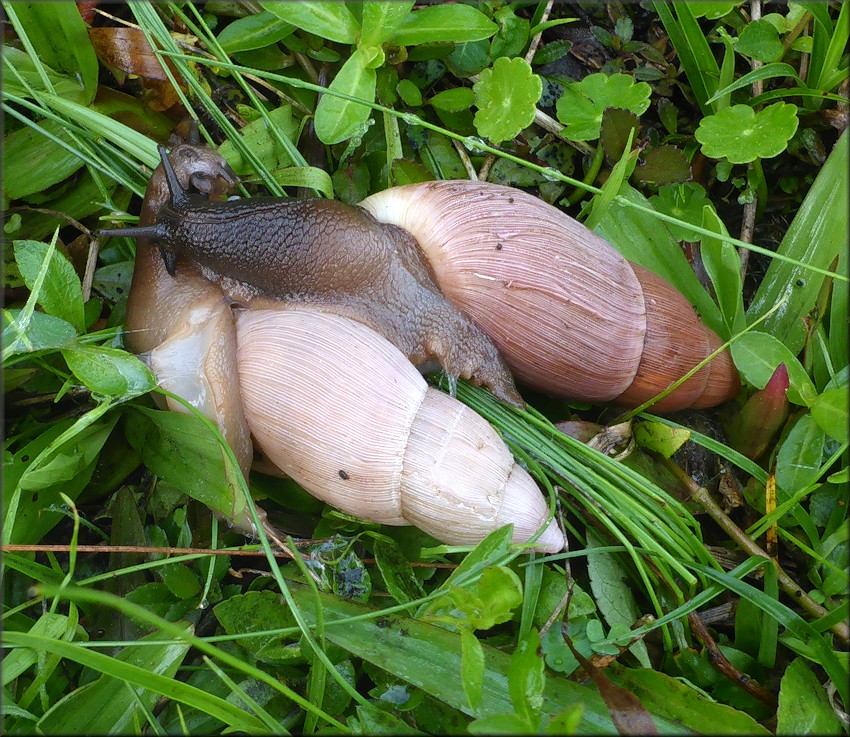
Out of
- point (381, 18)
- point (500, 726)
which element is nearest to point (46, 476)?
point (500, 726)

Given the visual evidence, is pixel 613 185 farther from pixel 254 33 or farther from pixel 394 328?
pixel 254 33

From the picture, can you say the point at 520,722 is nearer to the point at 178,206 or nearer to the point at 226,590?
the point at 226,590

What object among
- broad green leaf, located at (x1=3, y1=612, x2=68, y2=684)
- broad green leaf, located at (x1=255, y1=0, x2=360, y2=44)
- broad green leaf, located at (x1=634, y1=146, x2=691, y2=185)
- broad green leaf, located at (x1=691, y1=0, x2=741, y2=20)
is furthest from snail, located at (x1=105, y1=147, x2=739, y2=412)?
broad green leaf, located at (x1=3, y1=612, x2=68, y2=684)

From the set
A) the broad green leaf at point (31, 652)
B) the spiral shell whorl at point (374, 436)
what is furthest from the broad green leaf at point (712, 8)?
the broad green leaf at point (31, 652)

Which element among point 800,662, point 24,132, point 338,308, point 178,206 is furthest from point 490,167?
point 800,662

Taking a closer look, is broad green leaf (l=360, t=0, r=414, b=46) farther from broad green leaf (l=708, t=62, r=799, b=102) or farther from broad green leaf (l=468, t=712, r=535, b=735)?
broad green leaf (l=468, t=712, r=535, b=735)
